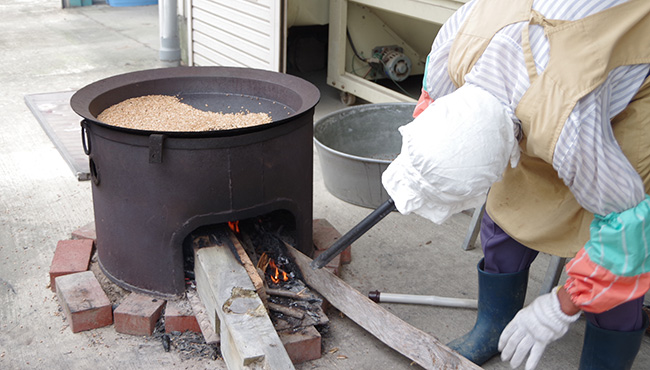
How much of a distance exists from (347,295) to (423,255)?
0.70 metres

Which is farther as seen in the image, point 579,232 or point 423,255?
point 423,255

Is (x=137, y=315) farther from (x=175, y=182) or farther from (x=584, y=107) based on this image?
(x=584, y=107)

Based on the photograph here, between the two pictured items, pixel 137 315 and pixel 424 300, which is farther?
pixel 424 300

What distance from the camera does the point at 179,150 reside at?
199 cm

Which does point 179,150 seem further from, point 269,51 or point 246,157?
point 269,51

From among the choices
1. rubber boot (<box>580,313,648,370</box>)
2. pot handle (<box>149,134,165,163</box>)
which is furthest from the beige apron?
pot handle (<box>149,134,165,163</box>)

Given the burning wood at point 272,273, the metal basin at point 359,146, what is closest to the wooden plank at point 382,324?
the burning wood at point 272,273

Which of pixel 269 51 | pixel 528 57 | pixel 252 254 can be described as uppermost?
pixel 528 57

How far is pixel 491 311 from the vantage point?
2.07 meters

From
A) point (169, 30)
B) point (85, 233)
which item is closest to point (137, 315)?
point (85, 233)

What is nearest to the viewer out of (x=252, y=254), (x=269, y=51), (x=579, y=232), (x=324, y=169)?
(x=579, y=232)

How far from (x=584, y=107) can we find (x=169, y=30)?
4487mm

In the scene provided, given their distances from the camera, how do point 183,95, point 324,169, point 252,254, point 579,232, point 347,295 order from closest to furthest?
point 579,232
point 347,295
point 252,254
point 183,95
point 324,169

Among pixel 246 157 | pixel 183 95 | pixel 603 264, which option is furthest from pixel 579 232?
→ pixel 183 95
